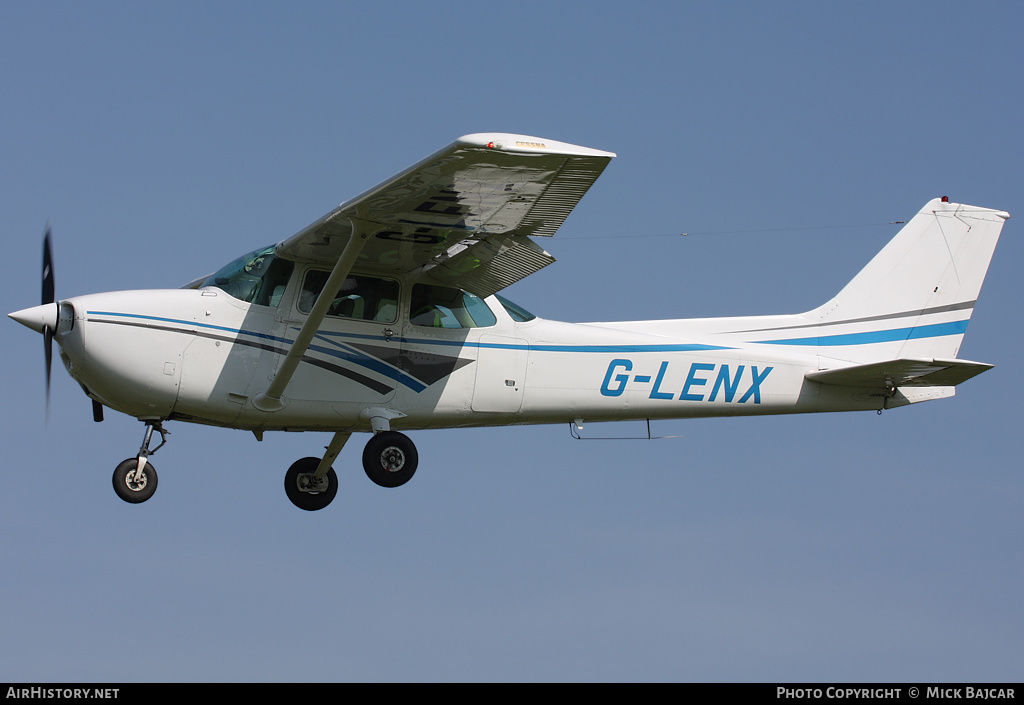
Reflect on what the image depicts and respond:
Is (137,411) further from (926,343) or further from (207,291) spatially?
(926,343)

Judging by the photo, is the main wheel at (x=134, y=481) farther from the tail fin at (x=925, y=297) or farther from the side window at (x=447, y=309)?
the tail fin at (x=925, y=297)

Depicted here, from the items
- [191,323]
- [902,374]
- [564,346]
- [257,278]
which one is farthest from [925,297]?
[191,323]

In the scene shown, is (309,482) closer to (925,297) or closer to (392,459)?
(392,459)

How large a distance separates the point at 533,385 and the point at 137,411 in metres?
3.99

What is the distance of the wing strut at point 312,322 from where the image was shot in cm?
1159

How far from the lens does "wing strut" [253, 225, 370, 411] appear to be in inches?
456

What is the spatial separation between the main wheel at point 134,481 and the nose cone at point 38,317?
1480mm

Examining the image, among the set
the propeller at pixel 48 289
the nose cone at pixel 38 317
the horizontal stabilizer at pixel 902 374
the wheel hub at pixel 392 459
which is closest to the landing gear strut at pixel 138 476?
the propeller at pixel 48 289

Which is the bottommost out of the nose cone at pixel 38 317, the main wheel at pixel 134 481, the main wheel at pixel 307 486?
the main wheel at pixel 134 481

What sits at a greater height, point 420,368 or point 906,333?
point 906,333

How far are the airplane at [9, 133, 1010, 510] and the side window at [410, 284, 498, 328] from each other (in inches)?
0.8

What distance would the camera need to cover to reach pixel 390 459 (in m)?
12.7

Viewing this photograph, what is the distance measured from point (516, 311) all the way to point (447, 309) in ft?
2.71
